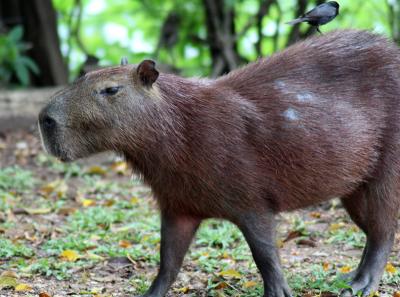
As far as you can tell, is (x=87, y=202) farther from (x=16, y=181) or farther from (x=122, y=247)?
(x=122, y=247)

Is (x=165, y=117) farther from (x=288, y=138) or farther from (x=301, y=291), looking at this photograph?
(x=301, y=291)

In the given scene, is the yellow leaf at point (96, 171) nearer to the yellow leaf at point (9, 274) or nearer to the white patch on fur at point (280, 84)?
the yellow leaf at point (9, 274)

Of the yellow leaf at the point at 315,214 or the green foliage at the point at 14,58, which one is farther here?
the green foliage at the point at 14,58

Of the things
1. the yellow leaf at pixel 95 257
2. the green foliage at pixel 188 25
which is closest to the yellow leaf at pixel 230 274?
the yellow leaf at pixel 95 257

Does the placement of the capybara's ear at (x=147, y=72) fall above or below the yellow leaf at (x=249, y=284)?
above

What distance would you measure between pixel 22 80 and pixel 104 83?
5.47 m

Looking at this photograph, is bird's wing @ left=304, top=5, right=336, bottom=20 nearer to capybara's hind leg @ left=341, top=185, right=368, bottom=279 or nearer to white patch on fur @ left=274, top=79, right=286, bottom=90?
white patch on fur @ left=274, top=79, right=286, bottom=90

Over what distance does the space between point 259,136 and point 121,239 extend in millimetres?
1938

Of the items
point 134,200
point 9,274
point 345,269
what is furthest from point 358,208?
point 134,200

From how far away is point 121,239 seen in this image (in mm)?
6137

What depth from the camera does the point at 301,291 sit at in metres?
4.86

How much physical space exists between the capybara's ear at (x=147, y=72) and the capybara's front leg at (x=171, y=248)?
2.70 ft

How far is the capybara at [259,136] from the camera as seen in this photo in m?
4.49

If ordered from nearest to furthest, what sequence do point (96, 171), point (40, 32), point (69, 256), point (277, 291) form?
point (277, 291) < point (69, 256) < point (96, 171) < point (40, 32)
